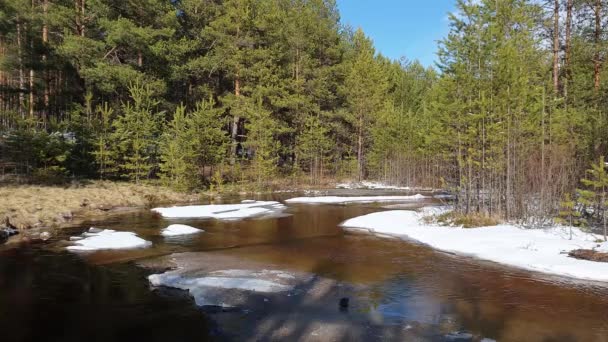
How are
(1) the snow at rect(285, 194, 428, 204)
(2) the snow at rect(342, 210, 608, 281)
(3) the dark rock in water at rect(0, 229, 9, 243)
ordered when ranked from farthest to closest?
1. (1) the snow at rect(285, 194, 428, 204)
2. (3) the dark rock in water at rect(0, 229, 9, 243)
3. (2) the snow at rect(342, 210, 608, 281)

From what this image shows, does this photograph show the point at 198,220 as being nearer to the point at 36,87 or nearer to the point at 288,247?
the point at 288,247

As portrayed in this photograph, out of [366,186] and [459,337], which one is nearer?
[459,337]

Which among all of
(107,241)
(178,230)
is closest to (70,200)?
(178,230)

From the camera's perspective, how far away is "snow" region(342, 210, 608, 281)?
10.2m

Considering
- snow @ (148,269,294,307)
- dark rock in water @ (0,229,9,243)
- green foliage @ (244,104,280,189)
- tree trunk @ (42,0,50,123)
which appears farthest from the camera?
green foliage @ (244,104,280,189)

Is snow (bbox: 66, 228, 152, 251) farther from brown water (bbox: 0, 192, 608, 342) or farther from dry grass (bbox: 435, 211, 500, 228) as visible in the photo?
dry grass (bbox: 435, 211, 500, 228)

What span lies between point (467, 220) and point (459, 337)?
10.3m

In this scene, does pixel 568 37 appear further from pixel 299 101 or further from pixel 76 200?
pixel 76 200

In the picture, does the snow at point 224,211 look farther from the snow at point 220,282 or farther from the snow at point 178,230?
the snow at point 220,282

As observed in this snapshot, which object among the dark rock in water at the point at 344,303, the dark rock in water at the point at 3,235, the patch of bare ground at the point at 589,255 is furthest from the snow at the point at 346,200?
the dark rock in water at the point at 344,303

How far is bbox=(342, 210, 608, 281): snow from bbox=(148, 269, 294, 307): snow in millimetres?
5972

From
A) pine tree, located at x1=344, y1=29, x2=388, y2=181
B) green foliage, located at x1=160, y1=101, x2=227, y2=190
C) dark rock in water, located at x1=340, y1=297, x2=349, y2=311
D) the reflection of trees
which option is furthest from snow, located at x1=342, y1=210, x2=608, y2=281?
pine tree, located at x1=344, y1=29, x2=388, y2=181

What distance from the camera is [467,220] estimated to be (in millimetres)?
16078

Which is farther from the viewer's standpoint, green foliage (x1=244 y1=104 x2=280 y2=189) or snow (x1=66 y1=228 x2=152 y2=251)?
green foliage (x1=244 y1=104 x2=280 y2=189)
